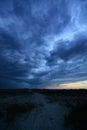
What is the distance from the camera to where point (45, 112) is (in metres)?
28.8

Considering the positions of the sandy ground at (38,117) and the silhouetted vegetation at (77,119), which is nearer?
the silhouetted vegetation at (77,119)

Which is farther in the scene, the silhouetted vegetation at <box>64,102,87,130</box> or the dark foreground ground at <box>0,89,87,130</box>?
the dark foreground ground at <box>0,89,87,130</box>

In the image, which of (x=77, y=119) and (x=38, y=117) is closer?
(x=77, y=119)

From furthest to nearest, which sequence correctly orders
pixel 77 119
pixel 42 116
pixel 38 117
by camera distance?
pixel 42 116 < pixel 38 117 < pixel 77 119

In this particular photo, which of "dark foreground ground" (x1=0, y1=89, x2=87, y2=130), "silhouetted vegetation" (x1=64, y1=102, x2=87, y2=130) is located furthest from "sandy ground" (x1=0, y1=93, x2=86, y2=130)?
"silhouetted vegetation" (x1=64, y1=102, x2=87, y2=130)

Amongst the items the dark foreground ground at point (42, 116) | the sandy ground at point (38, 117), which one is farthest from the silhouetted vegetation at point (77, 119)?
the sandy ground at point (38, 117)

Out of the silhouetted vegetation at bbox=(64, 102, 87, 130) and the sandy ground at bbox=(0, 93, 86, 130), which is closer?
the silhouetted vegetation at bbox=(64, 102, 87, 130)

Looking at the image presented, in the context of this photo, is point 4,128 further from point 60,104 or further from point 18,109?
point 60,104

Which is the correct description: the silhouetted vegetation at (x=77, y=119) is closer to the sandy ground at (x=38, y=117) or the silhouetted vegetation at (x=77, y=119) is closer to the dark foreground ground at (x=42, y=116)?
the dark foreground ground at (x=42, y=116)

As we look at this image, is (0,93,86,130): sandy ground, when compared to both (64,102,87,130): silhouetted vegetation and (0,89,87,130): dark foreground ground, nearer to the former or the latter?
(0,89,87,130): dark foreground ground

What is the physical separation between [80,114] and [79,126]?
282 centimetres

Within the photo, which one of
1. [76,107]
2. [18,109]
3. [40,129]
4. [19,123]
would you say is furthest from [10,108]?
[76,107]

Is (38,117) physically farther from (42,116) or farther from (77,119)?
(77,119)

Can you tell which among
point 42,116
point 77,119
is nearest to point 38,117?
point 42,116
